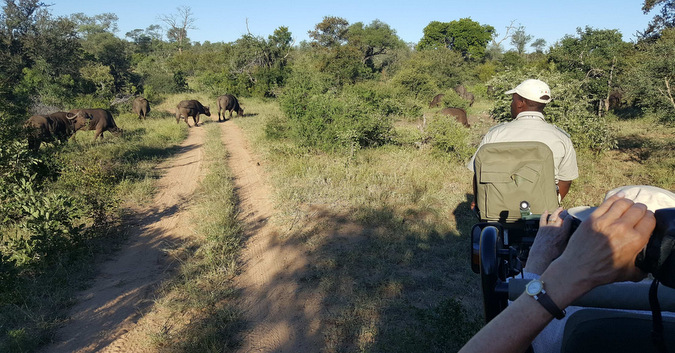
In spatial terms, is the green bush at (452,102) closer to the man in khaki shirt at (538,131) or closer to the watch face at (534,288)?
the man in khaki shirt at (538,131)

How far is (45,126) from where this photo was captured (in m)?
10.9

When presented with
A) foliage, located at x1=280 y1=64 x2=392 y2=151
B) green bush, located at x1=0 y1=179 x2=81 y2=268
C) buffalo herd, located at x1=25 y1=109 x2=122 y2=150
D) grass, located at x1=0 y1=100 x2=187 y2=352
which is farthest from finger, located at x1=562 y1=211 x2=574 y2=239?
buffalo herd, located at x1=25 y1=109 x2=122 y2=150

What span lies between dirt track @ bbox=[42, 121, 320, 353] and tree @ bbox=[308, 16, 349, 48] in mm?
30732

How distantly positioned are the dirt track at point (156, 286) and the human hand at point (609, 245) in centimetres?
273

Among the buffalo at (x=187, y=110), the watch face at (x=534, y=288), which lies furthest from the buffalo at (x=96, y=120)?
the watch face at (x=534, y=288)

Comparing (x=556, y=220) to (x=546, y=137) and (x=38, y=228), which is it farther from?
(x=38, y=228)

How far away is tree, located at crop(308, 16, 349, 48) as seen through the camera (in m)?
34.9

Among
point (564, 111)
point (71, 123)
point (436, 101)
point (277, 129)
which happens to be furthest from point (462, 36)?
point (71, 123)

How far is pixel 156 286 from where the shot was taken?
4.25m

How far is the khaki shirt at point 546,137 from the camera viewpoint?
115 inches

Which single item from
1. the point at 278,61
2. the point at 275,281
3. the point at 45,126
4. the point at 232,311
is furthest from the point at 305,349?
the point at 278,61

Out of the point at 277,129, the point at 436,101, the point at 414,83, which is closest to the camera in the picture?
the point at 277,129

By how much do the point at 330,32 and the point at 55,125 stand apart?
90.5ft

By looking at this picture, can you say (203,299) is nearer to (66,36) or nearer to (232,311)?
(232,311)
